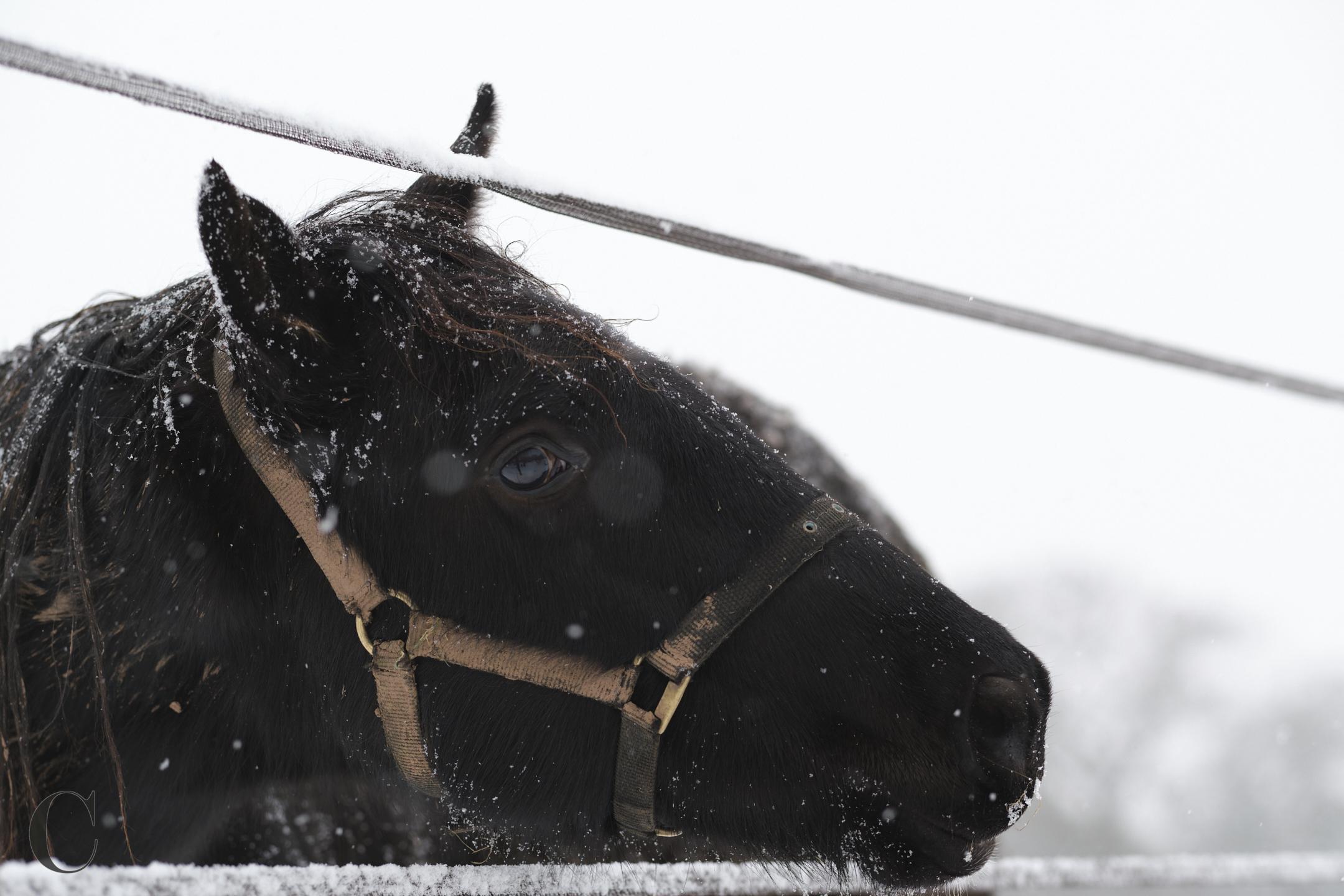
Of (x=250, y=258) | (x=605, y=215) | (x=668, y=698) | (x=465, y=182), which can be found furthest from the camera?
(x=465, y=182)

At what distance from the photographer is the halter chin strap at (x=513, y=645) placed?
142cm

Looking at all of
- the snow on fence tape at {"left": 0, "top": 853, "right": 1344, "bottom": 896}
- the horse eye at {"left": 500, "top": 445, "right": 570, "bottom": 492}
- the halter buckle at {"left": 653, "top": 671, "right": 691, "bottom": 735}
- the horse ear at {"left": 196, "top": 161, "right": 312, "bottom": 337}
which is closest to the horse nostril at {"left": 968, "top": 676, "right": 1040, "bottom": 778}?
the snow on fence tape at {"left": 0, "top": 853, "right": 1344, "bottom": 896}

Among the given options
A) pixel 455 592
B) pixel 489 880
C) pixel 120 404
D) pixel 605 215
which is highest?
pixel 605 215

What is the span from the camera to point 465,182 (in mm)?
1815

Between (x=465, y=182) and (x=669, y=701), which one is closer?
(x=669, y=701)

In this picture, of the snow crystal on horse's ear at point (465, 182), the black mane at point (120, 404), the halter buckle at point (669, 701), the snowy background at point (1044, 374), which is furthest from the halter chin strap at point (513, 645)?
the snowy background at point (1044, 374)

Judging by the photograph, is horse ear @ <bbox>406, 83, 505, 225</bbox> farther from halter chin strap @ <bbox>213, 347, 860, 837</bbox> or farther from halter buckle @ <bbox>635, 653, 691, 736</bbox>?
halter buckle @ <bbox>635, 653, 691, 736</bbox>

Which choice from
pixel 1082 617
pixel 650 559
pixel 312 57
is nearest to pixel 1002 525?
pixel 1082 617

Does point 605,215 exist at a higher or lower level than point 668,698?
higher

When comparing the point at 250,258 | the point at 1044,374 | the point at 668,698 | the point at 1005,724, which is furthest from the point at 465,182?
the point at 1044,374

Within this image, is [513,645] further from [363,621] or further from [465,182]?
[465,182]

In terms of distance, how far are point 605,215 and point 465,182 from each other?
15.5 inches

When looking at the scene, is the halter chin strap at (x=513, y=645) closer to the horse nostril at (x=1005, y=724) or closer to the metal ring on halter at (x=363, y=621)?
the metal ring on halter at (x=363, y=621)

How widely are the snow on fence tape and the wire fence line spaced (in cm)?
123
